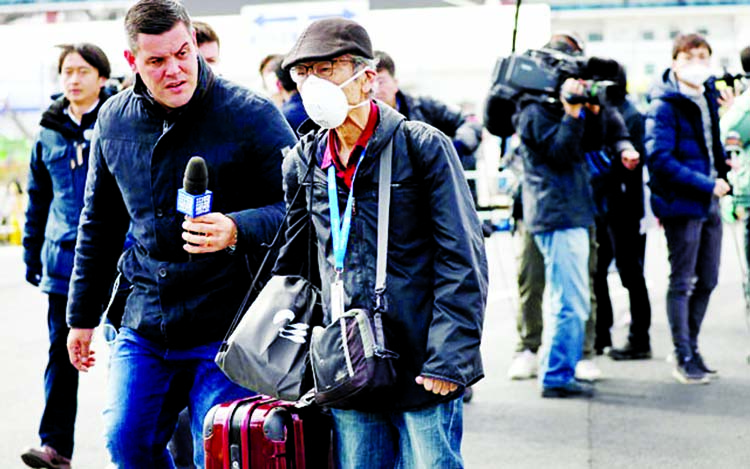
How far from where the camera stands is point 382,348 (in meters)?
3.51

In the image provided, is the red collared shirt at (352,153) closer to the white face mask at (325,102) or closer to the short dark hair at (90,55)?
the white face mask at (325,102)

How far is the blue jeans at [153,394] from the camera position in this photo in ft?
13.8

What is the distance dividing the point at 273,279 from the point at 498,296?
9.49 m

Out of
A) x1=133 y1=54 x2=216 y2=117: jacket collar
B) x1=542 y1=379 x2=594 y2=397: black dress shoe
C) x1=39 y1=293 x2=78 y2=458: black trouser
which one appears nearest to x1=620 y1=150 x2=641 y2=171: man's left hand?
x1=542 y1=379 x2=594 y2=397: black dress shoe

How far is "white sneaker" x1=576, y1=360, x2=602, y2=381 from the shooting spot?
8.15m

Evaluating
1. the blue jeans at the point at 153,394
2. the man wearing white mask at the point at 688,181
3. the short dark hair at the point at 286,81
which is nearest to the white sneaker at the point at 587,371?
the man wearing white mask at the point at 688,181

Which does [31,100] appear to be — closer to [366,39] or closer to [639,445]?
[639,445]

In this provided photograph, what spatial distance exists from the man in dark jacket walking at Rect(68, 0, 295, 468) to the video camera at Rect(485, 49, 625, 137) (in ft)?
10.8

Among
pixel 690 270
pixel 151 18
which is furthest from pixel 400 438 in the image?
pixel 690 270

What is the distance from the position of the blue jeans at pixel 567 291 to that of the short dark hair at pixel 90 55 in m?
2.67

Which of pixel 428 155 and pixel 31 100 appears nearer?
pixel 428 155

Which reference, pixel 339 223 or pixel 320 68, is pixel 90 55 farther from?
pixel 339 223

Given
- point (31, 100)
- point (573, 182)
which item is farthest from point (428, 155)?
point (31, 100)

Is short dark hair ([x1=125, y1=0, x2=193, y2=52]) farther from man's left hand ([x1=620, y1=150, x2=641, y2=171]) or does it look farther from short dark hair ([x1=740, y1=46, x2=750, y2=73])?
short dark hair ([x1=740, y1=46, x2=750, y2=73])
